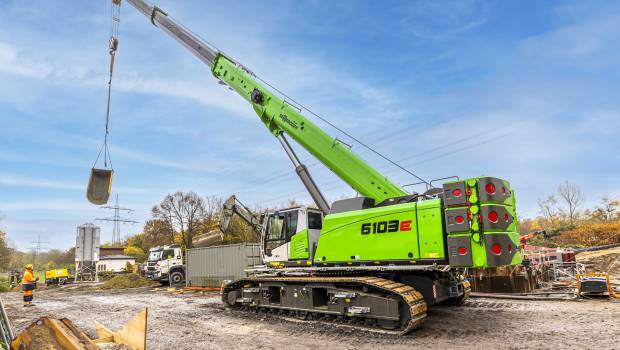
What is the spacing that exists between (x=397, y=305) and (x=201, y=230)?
36984 mm

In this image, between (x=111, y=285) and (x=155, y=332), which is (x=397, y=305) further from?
(x=111, y=285)

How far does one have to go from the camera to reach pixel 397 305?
8453 mm

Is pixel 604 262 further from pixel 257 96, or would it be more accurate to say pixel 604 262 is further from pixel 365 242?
pixel 257 96

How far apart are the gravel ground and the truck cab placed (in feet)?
43.0

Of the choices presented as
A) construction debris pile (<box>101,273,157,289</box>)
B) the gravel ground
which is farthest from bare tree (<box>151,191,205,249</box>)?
the gravel ground

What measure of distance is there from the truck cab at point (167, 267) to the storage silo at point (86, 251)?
1269 centimetres

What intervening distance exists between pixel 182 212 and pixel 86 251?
10.6 meters

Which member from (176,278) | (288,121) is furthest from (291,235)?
(176,278)

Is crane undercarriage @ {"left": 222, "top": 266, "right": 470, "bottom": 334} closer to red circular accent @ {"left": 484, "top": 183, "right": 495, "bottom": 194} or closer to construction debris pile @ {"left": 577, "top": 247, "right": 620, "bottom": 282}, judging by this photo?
red circular accent @ {"left": 484, "top": 183, "right": 495, "bottom": 194}

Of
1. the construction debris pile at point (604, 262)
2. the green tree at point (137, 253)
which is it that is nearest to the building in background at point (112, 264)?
the green tree at point (137, 253)

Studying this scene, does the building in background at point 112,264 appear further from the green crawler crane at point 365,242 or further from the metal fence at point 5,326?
the metal fence at point 5,326

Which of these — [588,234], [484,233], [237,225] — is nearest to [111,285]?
[237,225]

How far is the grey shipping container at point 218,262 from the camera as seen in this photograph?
21.0 metres

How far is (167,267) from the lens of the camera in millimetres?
25953
